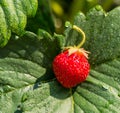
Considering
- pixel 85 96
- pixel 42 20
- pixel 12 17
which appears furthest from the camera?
pixel 42 20

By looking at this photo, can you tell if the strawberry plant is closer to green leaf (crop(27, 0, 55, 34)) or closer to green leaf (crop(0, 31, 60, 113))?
green leaf (crop(0, 31, 60, 113))

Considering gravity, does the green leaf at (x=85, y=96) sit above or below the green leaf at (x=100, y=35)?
below

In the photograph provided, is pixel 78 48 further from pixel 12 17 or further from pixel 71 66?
pixel 12 17

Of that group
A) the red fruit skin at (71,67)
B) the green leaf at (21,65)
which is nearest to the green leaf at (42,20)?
the green leaf at (21,65)

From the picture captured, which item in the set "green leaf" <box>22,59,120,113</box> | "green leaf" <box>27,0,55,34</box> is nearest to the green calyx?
"green leaf" <box>22,59,120,113</box>

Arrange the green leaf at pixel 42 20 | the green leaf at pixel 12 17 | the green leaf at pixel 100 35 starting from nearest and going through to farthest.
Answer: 1. the green leaf at pixel 12 17
2. the green leaf at pixel 100 35
3. the green leaf at pixel 42 20

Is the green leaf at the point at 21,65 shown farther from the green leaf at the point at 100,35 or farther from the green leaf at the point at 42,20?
the green leaf at the point at 42,20

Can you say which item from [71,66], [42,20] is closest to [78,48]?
[71,66]

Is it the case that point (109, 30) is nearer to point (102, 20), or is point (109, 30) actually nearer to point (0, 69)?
point (102, 20)
